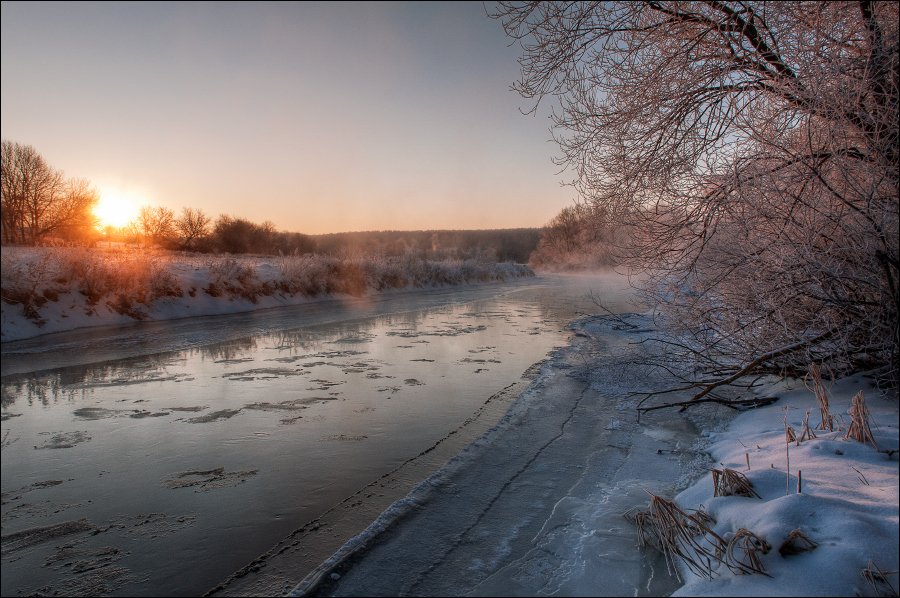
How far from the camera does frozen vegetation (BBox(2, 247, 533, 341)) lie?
10741 millimetres

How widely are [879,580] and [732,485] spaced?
1080 millimetres

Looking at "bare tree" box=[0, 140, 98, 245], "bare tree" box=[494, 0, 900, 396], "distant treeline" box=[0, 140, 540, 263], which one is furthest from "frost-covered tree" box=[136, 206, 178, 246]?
"bare tree" box=[494, 0, 900, 396]

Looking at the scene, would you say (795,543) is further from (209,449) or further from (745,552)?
(209,449)

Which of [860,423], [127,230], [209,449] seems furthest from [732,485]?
[127,230]

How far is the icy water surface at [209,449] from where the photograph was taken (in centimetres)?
301

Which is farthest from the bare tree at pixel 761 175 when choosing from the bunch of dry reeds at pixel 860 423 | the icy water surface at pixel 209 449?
the icy water surface at pixel 209 449

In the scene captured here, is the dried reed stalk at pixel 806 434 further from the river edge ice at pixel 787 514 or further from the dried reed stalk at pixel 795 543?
the dried reed stalk at pixel 795 543

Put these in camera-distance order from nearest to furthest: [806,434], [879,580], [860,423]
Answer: [879,580] < [860,423] < [806,434]

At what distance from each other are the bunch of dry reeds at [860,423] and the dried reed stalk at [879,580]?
4.09ft

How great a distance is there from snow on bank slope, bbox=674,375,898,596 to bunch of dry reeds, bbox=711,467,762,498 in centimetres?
6

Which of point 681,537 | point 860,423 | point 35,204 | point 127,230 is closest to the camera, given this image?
point 681,537

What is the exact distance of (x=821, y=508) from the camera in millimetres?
2455

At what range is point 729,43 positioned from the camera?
4.54 m

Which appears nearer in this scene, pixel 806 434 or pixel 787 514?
pixel 787 514
